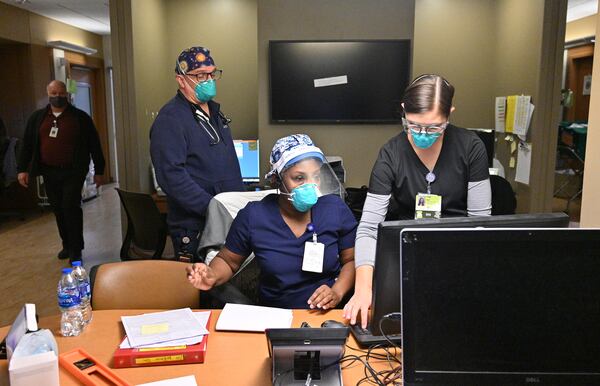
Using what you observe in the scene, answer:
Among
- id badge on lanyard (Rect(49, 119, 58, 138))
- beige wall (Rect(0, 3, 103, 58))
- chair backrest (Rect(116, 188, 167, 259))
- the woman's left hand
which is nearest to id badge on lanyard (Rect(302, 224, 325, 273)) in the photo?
the woman's left hand

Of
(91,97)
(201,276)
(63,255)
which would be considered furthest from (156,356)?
(91,97)

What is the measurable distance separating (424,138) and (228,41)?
12.3 ft

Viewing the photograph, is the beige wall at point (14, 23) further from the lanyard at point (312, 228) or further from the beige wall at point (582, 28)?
the beige wall at point (582, 28)

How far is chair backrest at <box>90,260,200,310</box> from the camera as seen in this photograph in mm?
1932

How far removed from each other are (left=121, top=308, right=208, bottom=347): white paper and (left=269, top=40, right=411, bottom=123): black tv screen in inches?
107

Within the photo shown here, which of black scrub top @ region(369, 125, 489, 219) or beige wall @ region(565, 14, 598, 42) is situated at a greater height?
beige wall @ region(565, 14, 598, 42)

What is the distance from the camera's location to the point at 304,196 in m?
1.87

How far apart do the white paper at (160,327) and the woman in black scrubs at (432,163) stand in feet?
A: 2.51

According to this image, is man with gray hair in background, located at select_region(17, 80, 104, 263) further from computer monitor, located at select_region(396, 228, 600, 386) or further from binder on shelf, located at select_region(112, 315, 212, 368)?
computer monitor, located at select_region(396, 228, 600, 386)

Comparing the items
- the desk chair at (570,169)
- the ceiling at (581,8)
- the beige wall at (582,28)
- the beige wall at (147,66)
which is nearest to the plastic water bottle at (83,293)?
the beige wall at (147,66)

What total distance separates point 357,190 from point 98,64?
6792 millimetres

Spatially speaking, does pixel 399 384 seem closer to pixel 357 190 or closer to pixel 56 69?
pixel 357 190

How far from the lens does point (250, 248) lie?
1.98 metres

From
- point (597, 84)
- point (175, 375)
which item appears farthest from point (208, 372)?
point (597, 84)
